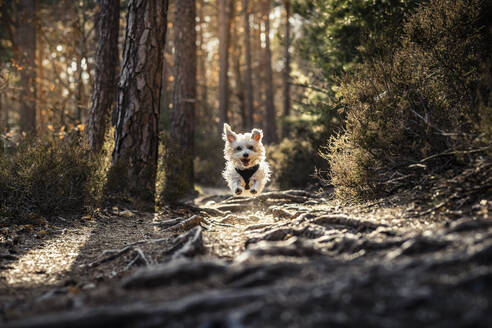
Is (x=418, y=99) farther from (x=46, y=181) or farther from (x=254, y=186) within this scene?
(x=46, y=181)

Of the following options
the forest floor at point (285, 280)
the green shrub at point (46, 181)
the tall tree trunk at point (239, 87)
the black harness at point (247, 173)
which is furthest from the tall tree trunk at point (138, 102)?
the tall tree trunk at point (239, 87)

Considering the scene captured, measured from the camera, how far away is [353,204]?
5.96 m

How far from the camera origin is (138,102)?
854 centimetres

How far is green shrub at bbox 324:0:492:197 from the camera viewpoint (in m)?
5.41

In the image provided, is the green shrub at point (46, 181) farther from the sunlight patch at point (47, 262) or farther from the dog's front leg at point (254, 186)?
the dog's front leg at point (254, 186)

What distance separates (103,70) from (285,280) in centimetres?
1010

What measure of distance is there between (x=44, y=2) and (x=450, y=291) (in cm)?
2648

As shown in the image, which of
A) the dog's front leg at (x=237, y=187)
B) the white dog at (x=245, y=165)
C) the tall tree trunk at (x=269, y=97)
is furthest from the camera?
the tall tree trunk at (x=269, y=97)

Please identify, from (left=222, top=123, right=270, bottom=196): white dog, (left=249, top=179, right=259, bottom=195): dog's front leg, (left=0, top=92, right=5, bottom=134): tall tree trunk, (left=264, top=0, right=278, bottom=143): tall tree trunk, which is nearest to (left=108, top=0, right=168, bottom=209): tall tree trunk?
(left=222, top=123, right=270, bottom=196): white dog

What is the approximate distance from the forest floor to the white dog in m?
3.48

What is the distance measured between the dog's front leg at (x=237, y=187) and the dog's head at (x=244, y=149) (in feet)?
1.19

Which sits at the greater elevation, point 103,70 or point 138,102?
point 103,70

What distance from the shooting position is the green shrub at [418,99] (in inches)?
213

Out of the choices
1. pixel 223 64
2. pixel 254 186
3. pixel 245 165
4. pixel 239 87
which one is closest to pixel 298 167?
pixel 245 165
